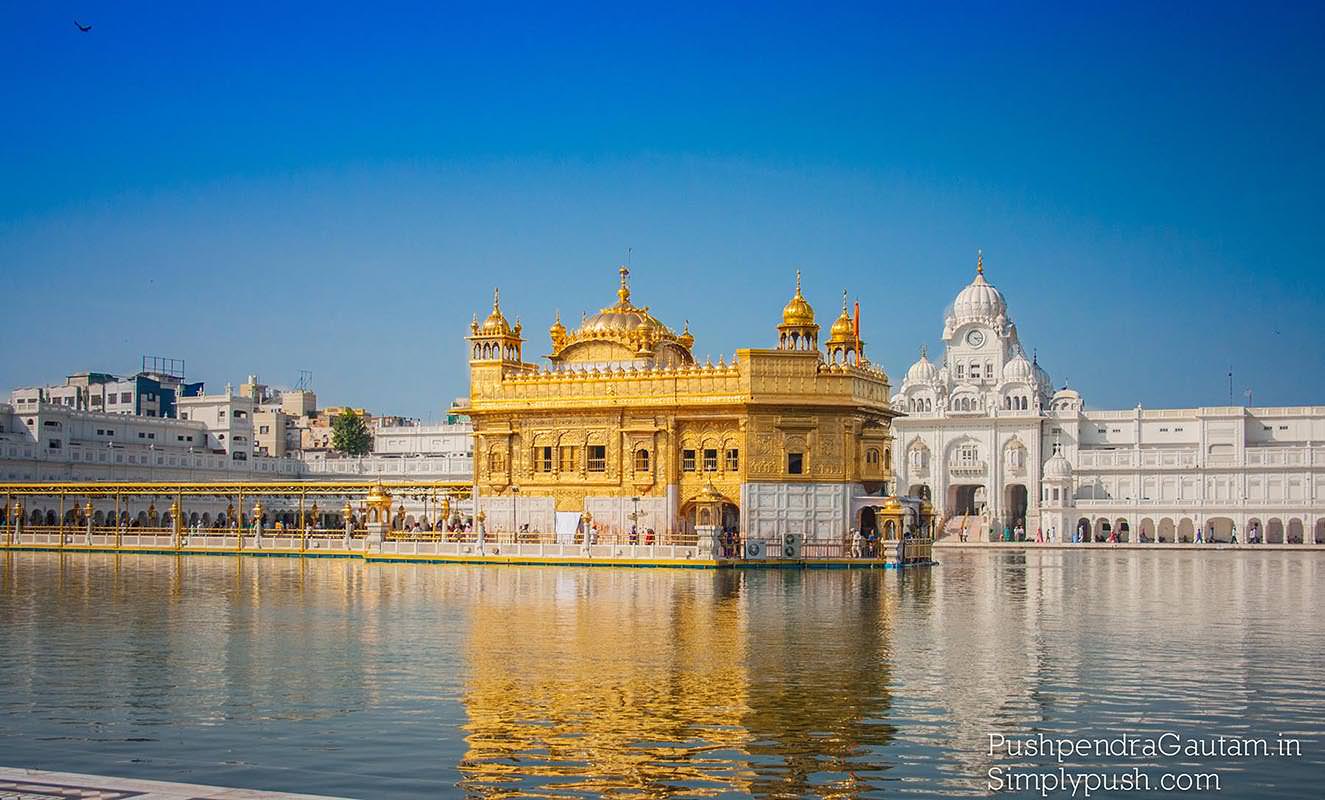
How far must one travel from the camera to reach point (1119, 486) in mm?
89250

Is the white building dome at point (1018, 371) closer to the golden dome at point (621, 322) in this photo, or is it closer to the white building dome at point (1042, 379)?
the white building dome at point (1042, 379)

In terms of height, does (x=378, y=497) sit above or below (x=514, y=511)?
above

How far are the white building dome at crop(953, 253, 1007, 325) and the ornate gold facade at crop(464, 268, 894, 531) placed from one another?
51.4 m

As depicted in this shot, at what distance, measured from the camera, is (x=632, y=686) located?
1759 centimetres

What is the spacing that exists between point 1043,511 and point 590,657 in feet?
236

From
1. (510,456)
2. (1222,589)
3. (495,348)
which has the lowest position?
(1222,589)

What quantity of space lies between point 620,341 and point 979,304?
176 feet

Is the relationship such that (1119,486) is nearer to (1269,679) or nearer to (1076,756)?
(1269,679)

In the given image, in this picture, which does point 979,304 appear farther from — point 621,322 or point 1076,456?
point 621,322

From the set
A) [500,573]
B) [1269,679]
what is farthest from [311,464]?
[1269,679]

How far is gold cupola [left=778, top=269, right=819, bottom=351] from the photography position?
48.2m

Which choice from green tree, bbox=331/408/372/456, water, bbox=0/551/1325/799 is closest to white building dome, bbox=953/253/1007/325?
green tree, bbox=331/408/372/456

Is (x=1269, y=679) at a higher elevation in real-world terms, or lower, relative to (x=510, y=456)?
lower

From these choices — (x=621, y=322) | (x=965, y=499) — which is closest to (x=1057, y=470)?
(x=965, y=499)
